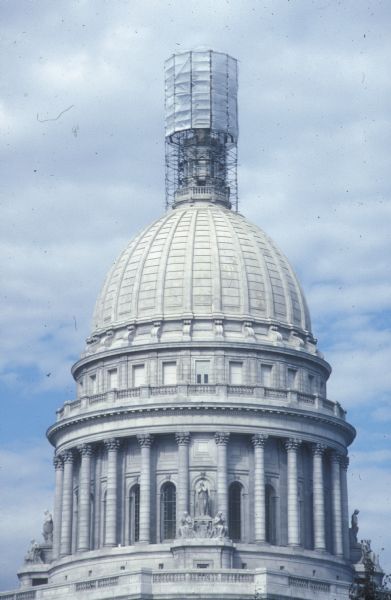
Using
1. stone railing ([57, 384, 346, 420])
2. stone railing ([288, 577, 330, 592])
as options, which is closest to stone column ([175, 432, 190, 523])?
stone railing ([57, 384, 346, 420])

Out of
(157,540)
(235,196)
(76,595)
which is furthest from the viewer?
(235,196)

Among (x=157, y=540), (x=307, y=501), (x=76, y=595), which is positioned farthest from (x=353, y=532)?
(x=76, y=595)

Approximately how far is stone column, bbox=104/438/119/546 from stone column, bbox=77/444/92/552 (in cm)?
180

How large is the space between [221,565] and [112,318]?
23.9m

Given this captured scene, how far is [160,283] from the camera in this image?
113 metres

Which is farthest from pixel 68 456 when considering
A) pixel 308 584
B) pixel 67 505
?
pixel 308 584

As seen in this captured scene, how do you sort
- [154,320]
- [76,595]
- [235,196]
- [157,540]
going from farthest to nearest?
[235,196]
[154,320]
[157,540]
[76,595]

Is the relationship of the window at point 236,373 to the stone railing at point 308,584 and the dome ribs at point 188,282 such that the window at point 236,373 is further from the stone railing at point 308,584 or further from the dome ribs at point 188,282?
the stone railing at point 308,584

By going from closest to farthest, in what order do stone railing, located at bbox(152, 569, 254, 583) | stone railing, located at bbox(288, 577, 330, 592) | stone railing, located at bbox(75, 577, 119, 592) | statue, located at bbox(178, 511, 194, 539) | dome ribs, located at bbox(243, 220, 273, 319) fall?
stone railing, located at bbox(152, 569, 254, 583), stone railing, located at bbox(75, 577, 119, 592), stone railing, located at bbox(288, 577, 330, 592), statue, located at bbox(178, 511, 194, 539), dome ribs, located at bbox(243, 220, 273, 319)

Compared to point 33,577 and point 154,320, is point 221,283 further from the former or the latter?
point 33,577

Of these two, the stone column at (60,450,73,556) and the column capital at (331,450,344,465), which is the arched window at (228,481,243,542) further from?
the stone column at (60,450,73,556)

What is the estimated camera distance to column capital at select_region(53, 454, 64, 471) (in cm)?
11231

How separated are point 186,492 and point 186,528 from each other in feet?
14.4

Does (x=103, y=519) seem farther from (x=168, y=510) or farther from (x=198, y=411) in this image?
(x=198, y=411)
